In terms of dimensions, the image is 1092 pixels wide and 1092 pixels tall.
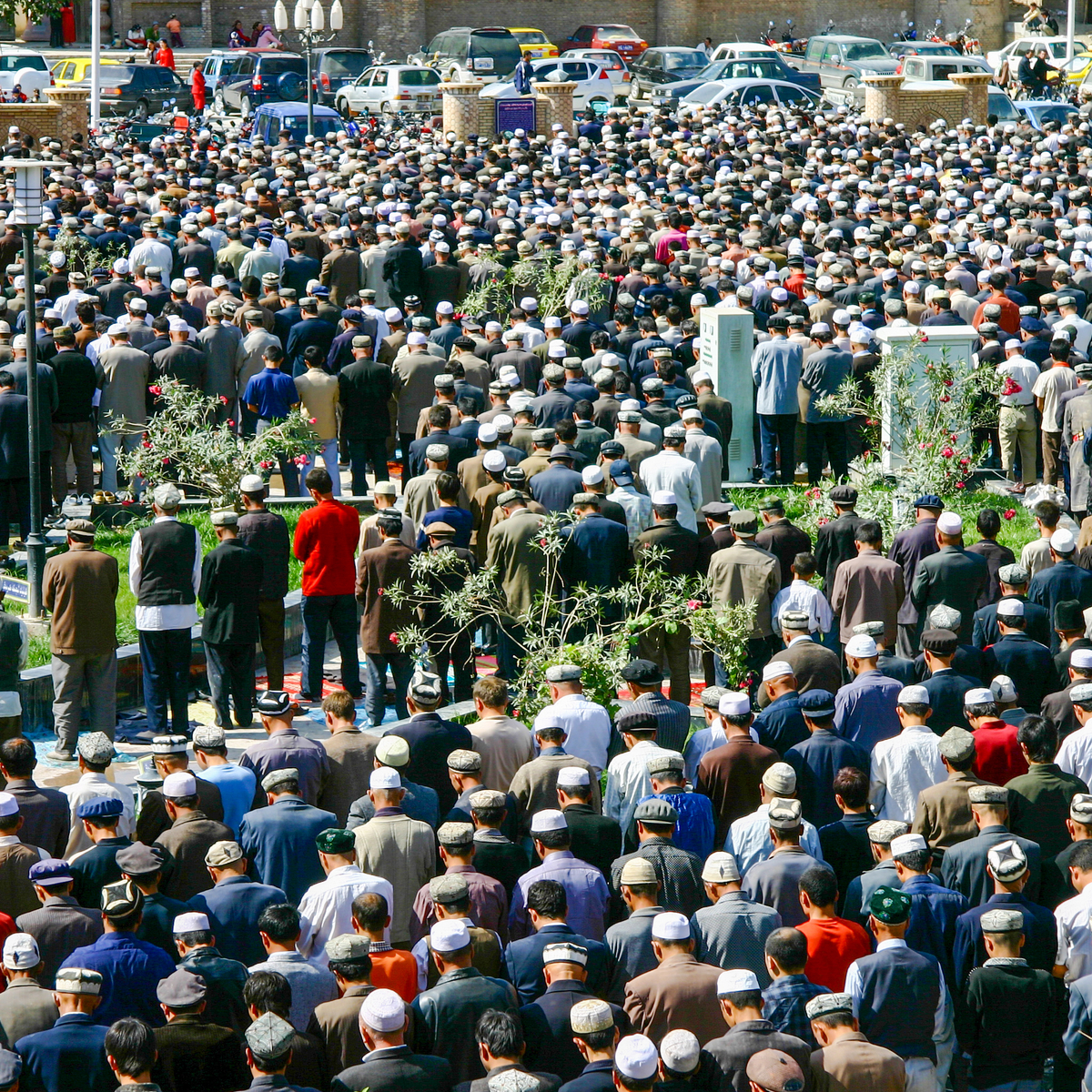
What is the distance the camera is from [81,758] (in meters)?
8.59

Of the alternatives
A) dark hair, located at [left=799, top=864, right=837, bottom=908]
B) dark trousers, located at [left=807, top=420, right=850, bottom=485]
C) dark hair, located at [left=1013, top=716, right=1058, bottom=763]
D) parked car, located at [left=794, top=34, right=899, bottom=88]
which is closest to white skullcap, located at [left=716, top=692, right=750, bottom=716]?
dark hair, located at [left=1013, top=716, right=1058, bottom=763]

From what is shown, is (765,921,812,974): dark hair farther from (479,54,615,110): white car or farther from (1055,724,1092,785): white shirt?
(479,54,615,110): white car

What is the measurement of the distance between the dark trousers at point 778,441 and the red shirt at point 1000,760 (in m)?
7.34

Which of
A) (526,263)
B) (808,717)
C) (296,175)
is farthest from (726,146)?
(808,717)

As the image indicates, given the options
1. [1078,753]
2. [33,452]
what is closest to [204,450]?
[33,452]

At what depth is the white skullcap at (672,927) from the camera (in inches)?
271

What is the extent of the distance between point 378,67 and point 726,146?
14419 millimetres

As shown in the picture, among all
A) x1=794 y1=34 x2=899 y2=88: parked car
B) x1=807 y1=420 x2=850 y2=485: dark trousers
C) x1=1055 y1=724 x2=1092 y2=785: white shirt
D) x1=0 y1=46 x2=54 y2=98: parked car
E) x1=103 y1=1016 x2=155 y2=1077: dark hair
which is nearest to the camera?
x1=103 y1=1016 x2=155 y2=1077: dark hair

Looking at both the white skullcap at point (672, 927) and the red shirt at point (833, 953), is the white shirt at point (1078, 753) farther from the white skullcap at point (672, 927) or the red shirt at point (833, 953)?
the white skullcap at point (672, 927)

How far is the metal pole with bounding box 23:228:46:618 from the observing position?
1303 centimetres

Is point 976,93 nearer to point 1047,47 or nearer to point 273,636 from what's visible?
point 1047,47

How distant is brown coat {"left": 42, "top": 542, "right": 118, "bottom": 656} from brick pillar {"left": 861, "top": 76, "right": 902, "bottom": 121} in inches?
1128

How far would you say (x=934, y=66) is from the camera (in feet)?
134

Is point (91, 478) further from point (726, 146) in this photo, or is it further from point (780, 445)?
point (726, 146)
